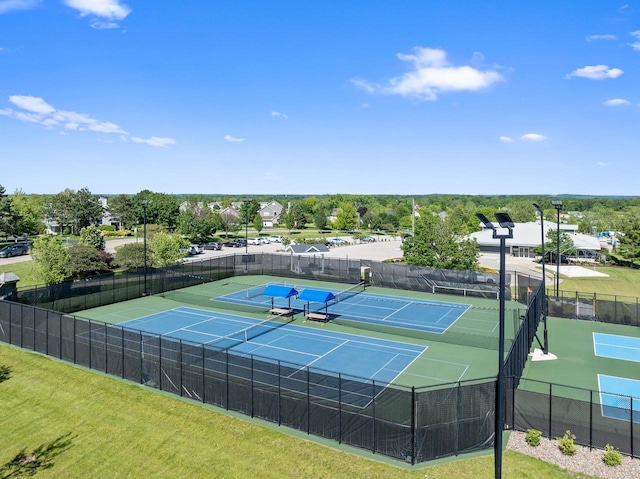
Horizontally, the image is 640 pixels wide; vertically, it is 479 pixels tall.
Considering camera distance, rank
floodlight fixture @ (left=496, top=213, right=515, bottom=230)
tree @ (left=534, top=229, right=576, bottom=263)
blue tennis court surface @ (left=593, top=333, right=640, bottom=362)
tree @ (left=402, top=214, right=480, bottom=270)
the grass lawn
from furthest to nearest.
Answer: tree @ (left=534, top=229, right=576, bottom=263) → tree @ (left=402, top=214, right=480, bottom=270) → the grass lawn → blue tennis court surface @ (left=593, top=333, right=640, bottom=362) → floodlight fixture @ (left=496, top=213, right=515, bottom=230)

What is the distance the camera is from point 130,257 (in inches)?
1784

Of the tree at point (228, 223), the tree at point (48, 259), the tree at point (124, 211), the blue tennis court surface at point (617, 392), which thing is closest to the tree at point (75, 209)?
the tree at point (124, 211)

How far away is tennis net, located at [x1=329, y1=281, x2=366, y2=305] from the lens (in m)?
34.7

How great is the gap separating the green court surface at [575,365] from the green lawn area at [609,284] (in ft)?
46.0

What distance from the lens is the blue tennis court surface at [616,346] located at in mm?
22047

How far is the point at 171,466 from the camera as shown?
12.5 m

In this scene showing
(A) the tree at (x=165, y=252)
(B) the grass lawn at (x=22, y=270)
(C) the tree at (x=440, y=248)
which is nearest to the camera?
(B) the grass lawn at (x=22, y=270)

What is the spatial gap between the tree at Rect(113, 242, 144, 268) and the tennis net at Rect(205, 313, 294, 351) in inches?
864

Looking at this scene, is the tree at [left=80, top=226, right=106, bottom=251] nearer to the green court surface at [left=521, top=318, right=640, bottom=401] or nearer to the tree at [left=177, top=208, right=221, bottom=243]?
the tree at [left=177, top=208, right=221, bottom=243]

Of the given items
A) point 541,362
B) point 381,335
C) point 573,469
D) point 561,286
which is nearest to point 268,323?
point 381,335

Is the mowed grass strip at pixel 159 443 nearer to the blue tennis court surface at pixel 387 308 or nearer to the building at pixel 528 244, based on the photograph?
the blue tennis court surface at pixel 387 308

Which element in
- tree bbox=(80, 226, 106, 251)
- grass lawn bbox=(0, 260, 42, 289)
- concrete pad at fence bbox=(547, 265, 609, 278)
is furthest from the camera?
tree bbox=(80, 226, 106, 251)

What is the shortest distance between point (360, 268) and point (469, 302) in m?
10.3

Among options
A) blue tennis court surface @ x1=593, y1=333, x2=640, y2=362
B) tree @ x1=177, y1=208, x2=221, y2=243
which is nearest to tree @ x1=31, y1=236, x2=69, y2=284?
blue tennis court surface @ x1=593, y1=333, x2=640, y2=362
